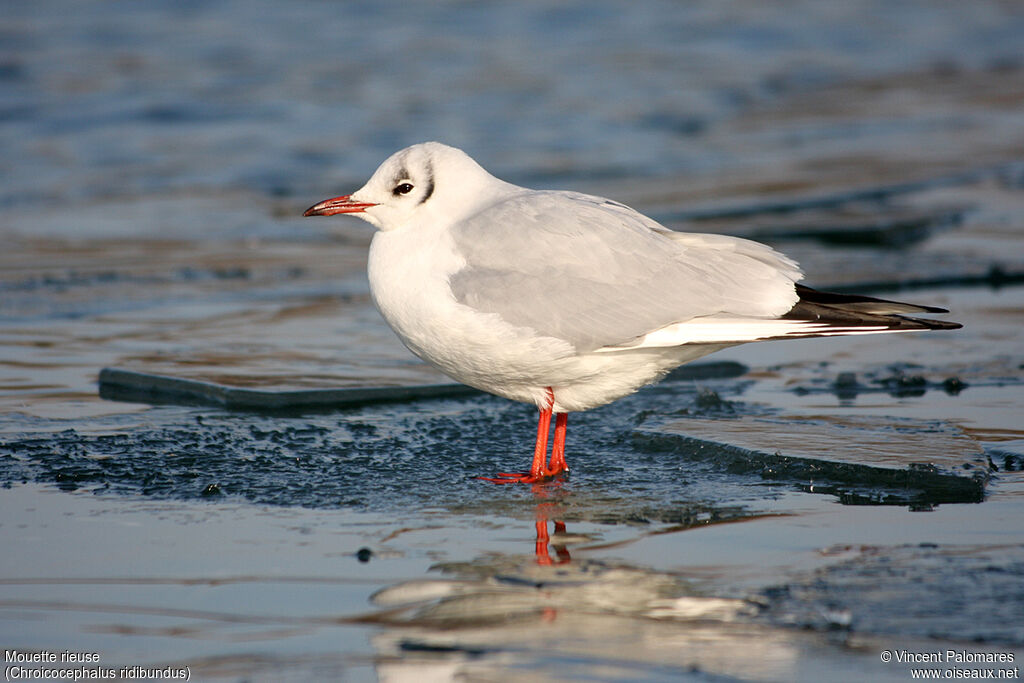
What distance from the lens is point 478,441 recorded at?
509 cm

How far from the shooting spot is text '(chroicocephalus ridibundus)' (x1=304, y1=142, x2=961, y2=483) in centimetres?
436

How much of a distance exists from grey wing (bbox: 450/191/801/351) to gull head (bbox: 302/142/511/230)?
0.20 m

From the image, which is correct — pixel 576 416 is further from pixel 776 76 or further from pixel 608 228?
pixel 776 76

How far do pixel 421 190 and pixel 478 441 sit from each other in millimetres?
1050

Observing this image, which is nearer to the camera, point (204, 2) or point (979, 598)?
point (979, 598)

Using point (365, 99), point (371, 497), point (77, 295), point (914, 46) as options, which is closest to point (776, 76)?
point (914, 46)

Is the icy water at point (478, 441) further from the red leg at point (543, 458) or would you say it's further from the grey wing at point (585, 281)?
the grey wing at point (585, 281)

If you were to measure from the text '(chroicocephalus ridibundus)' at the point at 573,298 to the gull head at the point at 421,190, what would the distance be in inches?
1.2

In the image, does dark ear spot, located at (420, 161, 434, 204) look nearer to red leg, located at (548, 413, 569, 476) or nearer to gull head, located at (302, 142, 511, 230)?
gull head, located at (302, 142, 511, 230)

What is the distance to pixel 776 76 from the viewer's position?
16469 mm

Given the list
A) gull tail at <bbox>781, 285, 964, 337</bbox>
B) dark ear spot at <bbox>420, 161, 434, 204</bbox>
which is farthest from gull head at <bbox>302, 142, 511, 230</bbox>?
gull tail at <bbox>781, 285, 964, 337</bbox>

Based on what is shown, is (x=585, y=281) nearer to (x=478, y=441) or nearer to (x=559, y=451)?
(x=559, y=451)

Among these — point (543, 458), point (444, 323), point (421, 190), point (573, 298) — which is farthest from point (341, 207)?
point (543, 458)

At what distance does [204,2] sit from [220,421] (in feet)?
48.5
